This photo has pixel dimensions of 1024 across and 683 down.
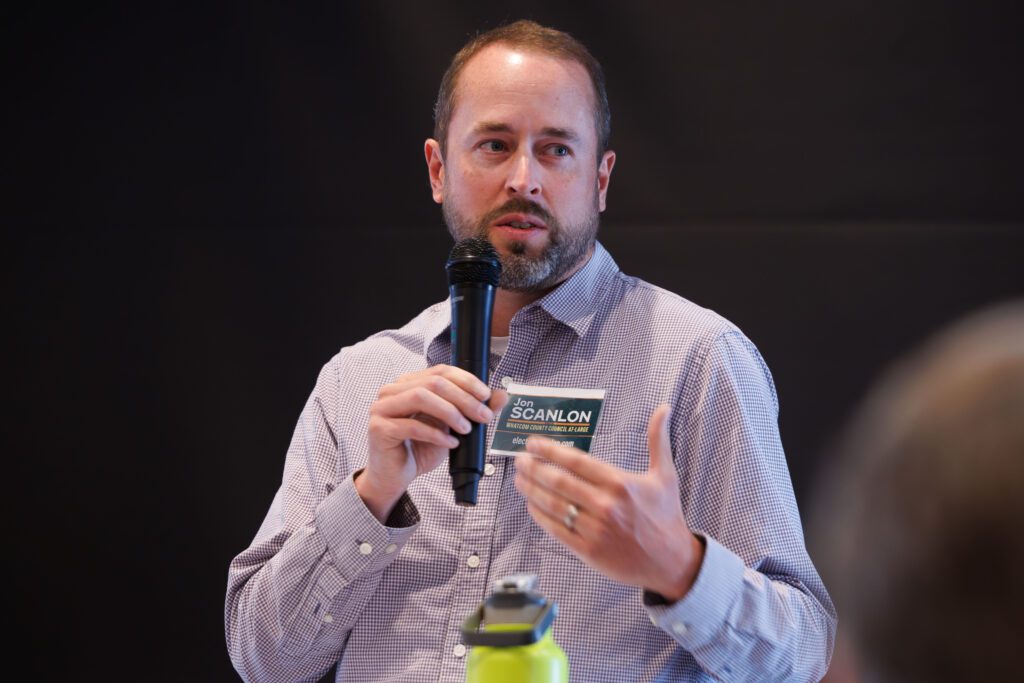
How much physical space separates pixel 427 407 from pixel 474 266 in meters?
0.22

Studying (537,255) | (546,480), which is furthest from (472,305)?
(537,255)

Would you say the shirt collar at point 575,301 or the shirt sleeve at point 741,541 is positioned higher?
the shirt collar at point 575,301

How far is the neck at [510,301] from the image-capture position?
6.60ft

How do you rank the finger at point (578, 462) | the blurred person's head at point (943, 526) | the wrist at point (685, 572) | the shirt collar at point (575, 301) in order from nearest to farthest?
the blurred person's head at point (943, 526), the finger at point (578, 462), the wrist at point (685, 572), the shirt collar at point (575, 301)

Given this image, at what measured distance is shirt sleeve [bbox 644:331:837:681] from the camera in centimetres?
143

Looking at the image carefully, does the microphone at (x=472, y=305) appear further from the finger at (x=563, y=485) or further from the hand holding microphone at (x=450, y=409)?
the finger at (x=563, y=485)

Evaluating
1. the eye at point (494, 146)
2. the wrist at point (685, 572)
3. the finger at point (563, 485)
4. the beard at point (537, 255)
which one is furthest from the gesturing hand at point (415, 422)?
the eye at point (494, 146)

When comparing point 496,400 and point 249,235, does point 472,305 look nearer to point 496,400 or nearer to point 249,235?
point 496,400

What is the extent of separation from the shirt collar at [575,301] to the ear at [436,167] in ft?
0.89

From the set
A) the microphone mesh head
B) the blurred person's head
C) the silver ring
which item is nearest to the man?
the silver ring

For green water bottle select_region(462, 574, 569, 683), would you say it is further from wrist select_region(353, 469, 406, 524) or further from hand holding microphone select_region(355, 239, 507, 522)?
wrist select_region(353, 469, 406, 524)

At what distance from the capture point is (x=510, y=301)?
204 cm

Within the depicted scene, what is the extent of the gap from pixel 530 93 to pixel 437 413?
0.80 meters

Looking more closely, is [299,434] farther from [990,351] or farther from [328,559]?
[990,351]
